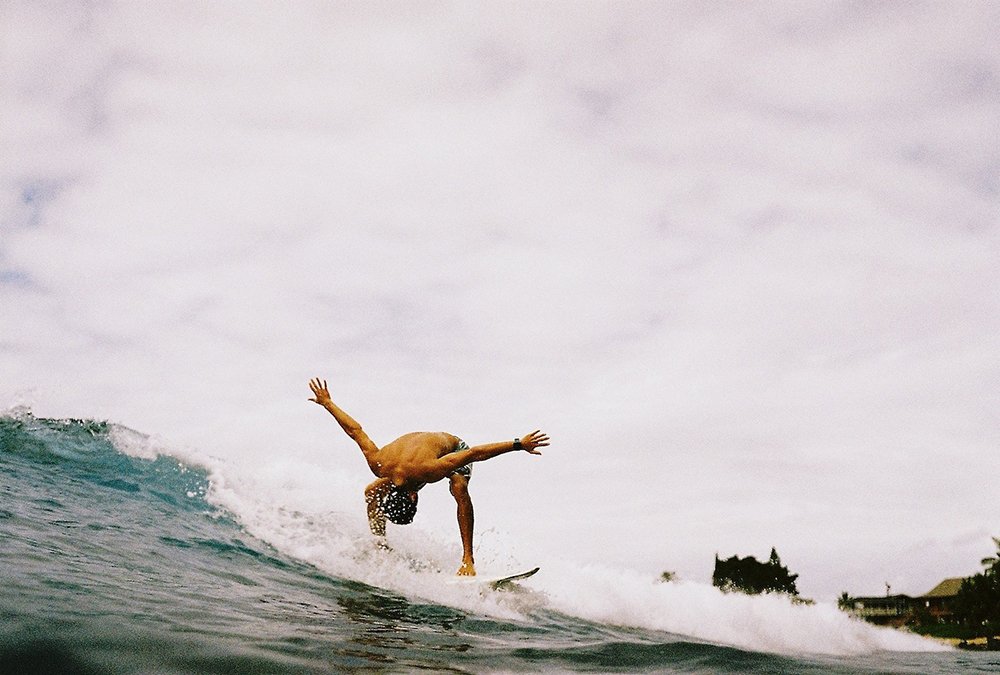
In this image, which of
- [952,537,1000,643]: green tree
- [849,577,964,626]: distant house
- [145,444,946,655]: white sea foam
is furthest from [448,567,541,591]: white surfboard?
[849,577,964,626]: distant house

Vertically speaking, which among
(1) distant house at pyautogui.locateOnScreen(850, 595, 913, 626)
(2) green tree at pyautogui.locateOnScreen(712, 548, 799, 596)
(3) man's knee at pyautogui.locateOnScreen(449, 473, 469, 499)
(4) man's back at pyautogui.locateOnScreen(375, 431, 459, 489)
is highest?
(4) man's back at pyautogui.locateOnScreen(375, 431, 459, 489)

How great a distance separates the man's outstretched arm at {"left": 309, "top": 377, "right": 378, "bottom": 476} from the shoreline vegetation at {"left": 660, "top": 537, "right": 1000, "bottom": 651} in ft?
113

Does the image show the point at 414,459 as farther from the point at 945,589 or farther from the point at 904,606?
the point at 945,589

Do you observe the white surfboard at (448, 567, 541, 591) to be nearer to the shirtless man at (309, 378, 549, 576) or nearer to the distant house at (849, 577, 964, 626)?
the shirtless man at (309, 378, 549, 576)

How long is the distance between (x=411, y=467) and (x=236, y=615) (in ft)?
12.5

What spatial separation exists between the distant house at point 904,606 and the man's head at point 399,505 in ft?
196

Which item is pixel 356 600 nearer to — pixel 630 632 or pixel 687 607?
pixel 630 632

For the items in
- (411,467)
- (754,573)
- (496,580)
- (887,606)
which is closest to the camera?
(496,580)

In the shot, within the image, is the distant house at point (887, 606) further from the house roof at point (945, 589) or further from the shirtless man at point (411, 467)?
the shirtless man at point (411, 467)

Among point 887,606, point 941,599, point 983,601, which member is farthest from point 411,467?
point 941,599

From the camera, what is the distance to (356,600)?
6.37 meters

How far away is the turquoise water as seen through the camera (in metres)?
3.61

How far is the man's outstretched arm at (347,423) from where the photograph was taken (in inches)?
351

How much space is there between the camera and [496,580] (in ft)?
24.7
